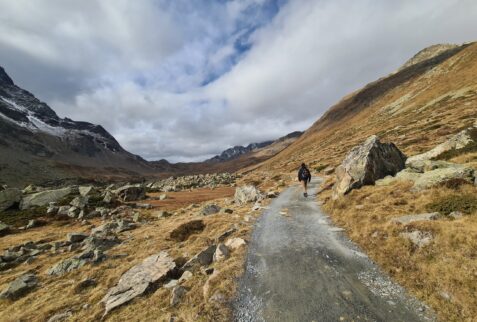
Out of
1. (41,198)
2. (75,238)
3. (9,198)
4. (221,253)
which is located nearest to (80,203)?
(41,198)

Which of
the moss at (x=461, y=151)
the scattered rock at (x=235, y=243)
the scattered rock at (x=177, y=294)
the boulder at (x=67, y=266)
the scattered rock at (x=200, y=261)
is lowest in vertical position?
the scattered rock at (x=177, y=294)

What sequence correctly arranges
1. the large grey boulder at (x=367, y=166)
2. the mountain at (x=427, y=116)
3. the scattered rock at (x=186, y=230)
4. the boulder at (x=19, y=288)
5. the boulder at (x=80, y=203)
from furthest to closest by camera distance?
the mountain at (x=427, y=116) < the boulder at (x=80, y=203) < the large grey boulder at (x=367, y=166) < the scattered rock at (x=186, y=230) < the boulder at (x=19, y=288)

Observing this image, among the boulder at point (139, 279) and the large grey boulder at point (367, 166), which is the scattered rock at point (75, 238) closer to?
the boulder at point (139, 279)

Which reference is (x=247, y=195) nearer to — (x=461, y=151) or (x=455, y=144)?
(x=461, y=151)

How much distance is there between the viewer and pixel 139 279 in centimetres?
1191

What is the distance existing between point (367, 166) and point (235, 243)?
1257 cm

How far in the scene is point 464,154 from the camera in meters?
20.4

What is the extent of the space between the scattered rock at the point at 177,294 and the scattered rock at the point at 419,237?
9.41 metres

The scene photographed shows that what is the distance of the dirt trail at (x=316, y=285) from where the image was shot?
7.66 m

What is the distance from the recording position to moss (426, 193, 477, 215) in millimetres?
11121

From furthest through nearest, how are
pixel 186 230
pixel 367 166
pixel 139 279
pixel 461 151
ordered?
pixel 461 151 < pixel 367 166 < pixel 186 230 < pixel 139 279

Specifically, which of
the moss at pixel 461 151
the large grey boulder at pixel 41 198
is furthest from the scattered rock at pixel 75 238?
the moss at pixel 461 151

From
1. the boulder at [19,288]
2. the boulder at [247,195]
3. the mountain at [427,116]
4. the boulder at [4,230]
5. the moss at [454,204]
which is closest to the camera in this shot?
the moss at [454,204]

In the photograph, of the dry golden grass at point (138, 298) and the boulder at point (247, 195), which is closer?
the dry golden grass at point (138, 298)
